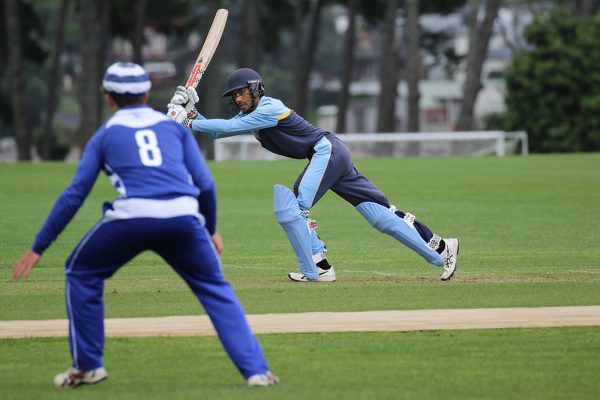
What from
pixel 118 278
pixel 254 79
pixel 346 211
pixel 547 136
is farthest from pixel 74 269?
pixel 547 136

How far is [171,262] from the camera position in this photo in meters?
8.04

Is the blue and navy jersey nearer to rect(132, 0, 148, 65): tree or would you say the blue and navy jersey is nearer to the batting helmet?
the batting helmet

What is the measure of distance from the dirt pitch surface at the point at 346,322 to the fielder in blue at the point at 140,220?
2075 millimetres

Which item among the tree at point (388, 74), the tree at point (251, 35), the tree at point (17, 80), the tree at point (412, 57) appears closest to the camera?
the tree at point (412, 57)

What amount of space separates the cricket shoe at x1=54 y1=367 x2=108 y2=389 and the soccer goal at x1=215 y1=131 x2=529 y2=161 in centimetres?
3226

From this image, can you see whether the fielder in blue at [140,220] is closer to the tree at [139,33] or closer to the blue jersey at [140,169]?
the blue jersey at [140,169]

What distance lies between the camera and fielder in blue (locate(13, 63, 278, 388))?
25.7 ft

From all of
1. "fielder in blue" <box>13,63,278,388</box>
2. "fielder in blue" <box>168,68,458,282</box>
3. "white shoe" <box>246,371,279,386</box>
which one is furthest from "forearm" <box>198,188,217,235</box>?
"fielder in blue" <box>168,68,458,282</box>

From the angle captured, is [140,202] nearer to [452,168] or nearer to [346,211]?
[346,211]

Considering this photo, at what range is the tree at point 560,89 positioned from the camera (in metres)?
44.6

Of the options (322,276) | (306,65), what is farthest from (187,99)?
(306,65)

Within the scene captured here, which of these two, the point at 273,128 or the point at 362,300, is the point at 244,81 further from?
the point at 362,300

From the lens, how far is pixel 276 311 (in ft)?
36.3

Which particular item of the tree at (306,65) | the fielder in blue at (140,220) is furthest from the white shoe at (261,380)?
the tree at (306,65)
